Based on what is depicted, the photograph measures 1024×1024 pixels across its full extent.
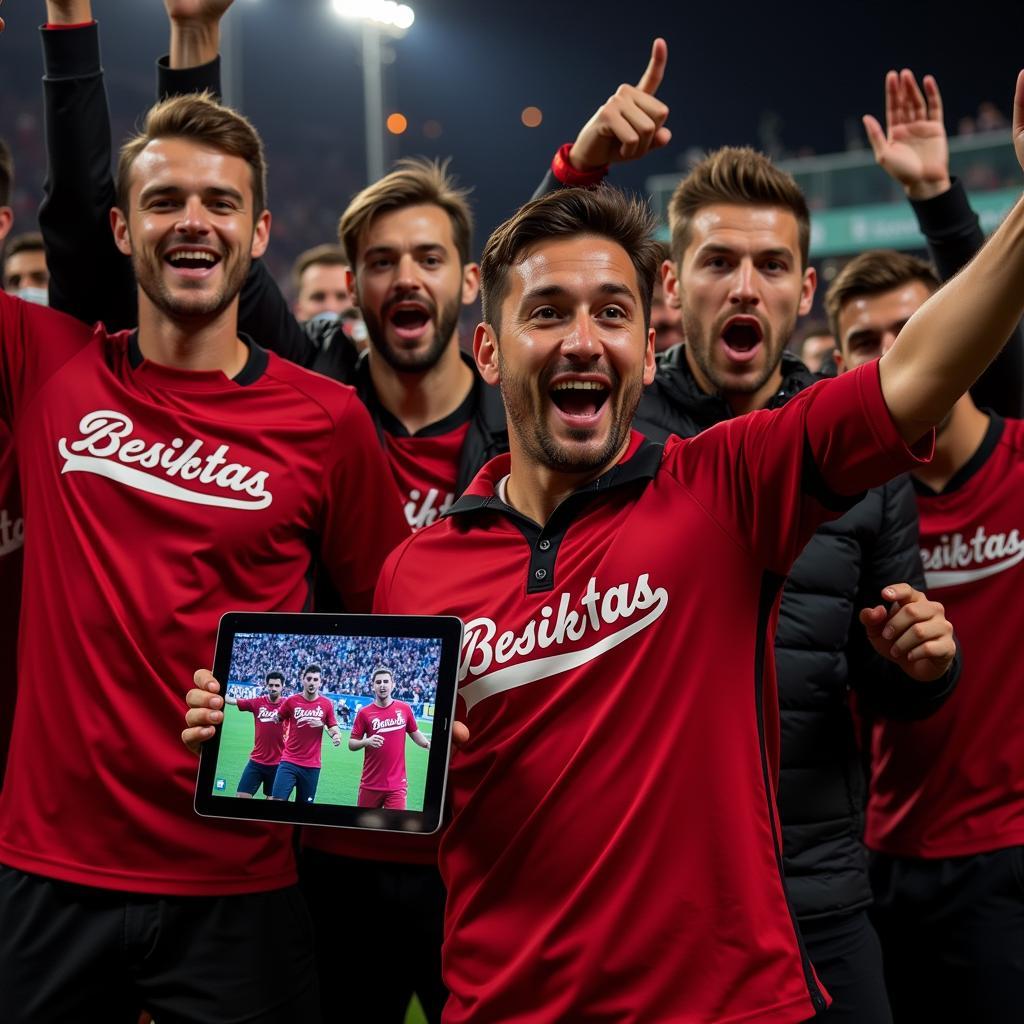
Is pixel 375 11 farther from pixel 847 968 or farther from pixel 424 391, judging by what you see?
pixel 847 968

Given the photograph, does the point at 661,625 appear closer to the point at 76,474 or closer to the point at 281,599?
the point at 281,599

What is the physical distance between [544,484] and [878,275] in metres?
1.56

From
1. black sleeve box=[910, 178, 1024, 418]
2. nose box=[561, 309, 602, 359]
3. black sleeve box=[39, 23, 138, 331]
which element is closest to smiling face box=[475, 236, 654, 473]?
nose box=[561, 309, 602, 359]

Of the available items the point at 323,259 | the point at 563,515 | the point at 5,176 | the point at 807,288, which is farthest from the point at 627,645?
the point at 323,259

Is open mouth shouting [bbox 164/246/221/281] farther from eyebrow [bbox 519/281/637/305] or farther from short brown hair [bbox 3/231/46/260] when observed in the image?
short brown hair [bbox 3/231/46/260]

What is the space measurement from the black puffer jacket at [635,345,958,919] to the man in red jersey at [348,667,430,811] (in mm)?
911

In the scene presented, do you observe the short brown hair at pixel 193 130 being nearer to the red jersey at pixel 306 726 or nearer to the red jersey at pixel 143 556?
the red jersey at pixel 143 556

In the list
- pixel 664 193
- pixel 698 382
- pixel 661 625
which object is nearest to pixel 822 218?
pixel 664 193

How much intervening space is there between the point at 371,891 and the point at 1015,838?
1.45m

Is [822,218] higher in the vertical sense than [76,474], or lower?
higher

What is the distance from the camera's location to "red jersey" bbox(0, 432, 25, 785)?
8.22ft

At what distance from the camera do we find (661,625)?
5.69 ft

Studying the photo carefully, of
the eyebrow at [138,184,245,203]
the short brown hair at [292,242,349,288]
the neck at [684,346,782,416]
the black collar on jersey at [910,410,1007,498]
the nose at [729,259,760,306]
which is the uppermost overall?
the short brown hair at [292,242,349,288]

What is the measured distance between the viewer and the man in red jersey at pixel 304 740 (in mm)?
1804
